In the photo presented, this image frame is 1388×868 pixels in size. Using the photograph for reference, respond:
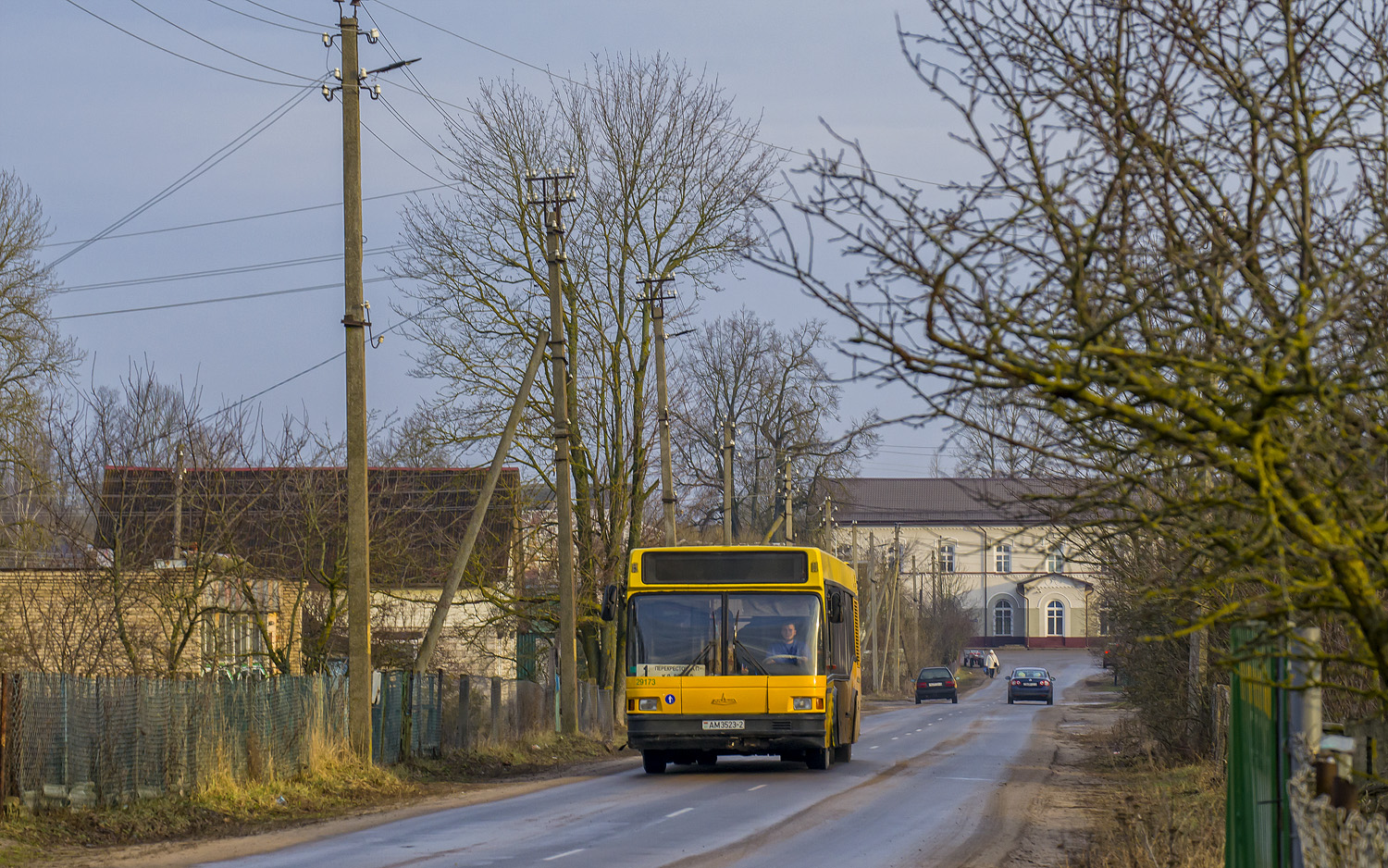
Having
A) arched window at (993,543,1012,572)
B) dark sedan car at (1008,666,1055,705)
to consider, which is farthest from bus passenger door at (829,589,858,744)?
arched window at (993,543,1012,572)

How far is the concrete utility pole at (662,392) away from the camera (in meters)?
34.6

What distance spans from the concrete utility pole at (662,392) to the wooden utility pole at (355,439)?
15.7 meters

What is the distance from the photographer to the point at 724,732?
19750 mm

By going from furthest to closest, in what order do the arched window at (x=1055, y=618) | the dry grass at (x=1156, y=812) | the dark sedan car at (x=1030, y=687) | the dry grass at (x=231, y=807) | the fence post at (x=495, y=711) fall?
1. the arched window at (x=1055, y=618)
2. the dark sedan car at (x=1030, y=687)
3. the fence post at (x=495, y=711)
4. the dry grass at (x=231, y=807)
5. the dry grass at (x=1156, y=812)

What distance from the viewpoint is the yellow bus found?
65.2ft

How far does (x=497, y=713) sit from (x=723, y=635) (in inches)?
268

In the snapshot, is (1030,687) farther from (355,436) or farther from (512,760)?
(355,436)

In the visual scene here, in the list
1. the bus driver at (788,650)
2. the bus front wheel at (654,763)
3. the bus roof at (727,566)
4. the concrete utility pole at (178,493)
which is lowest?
the bus front wheel at (654,763)

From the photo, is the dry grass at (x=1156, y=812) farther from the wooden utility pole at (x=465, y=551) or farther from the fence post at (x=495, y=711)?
the fence post at (x=495, y=711)

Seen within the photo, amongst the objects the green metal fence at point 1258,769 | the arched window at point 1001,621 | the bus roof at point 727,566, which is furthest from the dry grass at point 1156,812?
the arched window at point 1001,621

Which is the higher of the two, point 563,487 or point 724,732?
point 563,487

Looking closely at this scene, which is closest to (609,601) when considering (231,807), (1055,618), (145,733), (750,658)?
(750,658)

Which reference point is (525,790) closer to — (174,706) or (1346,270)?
(174,706)

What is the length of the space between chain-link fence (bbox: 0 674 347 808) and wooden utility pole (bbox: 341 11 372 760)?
1.69 feet
